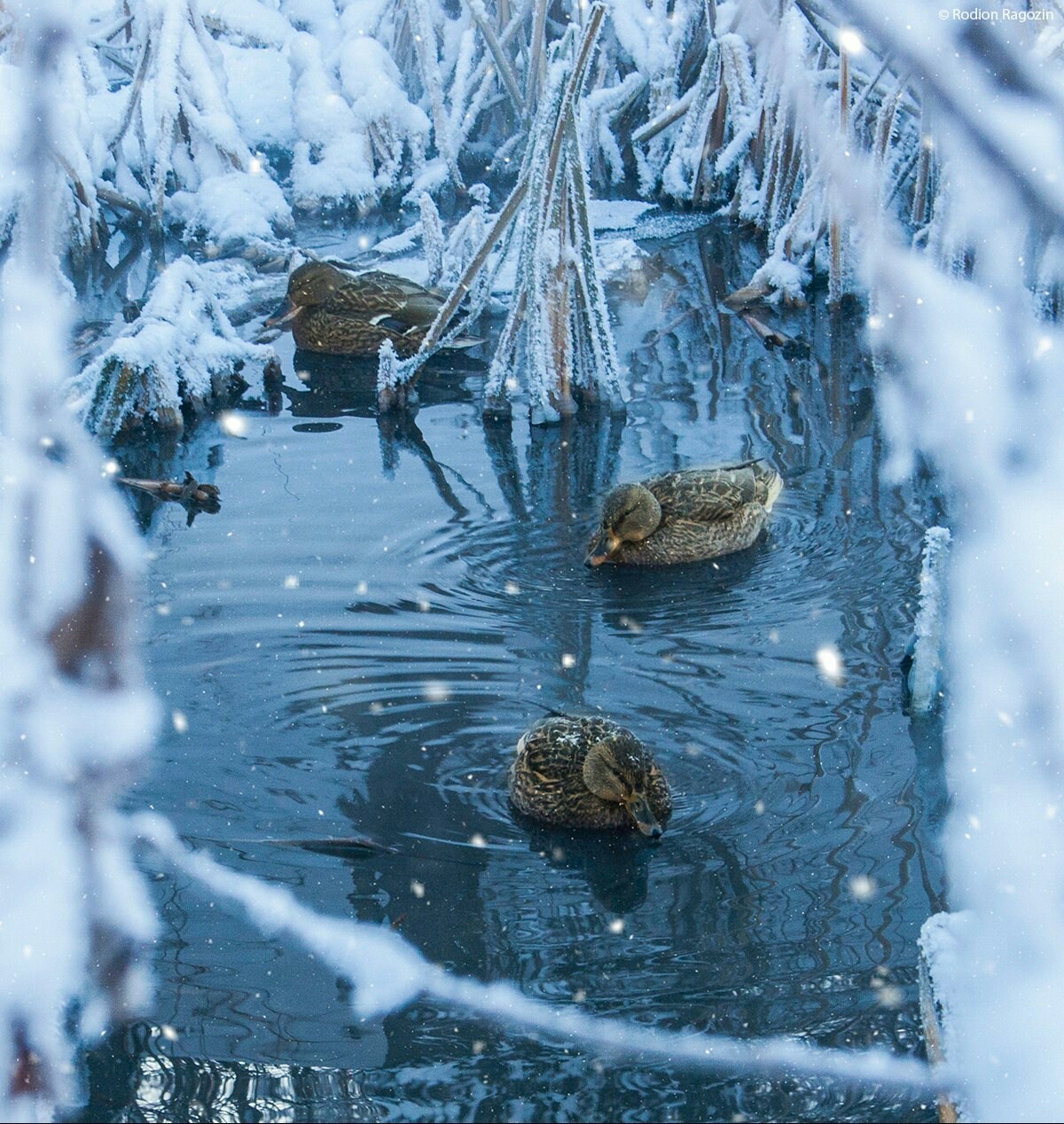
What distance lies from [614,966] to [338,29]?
11638 mm

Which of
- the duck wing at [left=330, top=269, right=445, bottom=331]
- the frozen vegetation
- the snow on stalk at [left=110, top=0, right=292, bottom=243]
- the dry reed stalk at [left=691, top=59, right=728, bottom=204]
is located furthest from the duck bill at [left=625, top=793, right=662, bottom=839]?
the dry reed stalk at [left=691, top=59, right=728, bottom=204]

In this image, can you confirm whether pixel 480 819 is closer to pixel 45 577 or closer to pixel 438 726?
pixel 438 726

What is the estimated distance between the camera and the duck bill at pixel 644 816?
326 centimetres

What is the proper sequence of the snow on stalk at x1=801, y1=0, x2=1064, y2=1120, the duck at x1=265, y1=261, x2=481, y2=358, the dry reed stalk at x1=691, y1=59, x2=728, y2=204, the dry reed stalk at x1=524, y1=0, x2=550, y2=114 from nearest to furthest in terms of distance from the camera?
the snow on stalk at x1=801, y1=0, x2=1064, y2=1120, the duck at x1=265, y1=261, x2=481, y2=358, the dry reed stalk at x1=524, y1=0, x2=550, y2=114, the dry reed stalk at x1=691, y1=59, x2=728, y2=204

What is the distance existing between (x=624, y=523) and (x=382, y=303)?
10.3 ft

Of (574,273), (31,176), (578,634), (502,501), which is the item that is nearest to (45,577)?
(31,176)

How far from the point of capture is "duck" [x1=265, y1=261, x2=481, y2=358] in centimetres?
757

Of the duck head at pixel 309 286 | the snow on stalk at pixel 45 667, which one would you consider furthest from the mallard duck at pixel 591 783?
the duck head at pixel 309 286

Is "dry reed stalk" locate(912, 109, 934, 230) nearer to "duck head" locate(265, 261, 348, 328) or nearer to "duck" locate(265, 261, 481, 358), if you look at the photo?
"duck" locate(265, 261, 481, 358)

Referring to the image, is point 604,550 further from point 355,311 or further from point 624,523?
point 355,311

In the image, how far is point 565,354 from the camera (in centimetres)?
648

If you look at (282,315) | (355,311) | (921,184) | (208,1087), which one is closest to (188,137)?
(282,315)

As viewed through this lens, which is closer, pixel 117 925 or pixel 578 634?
pixel 117 925

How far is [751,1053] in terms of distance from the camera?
7.77 ft
